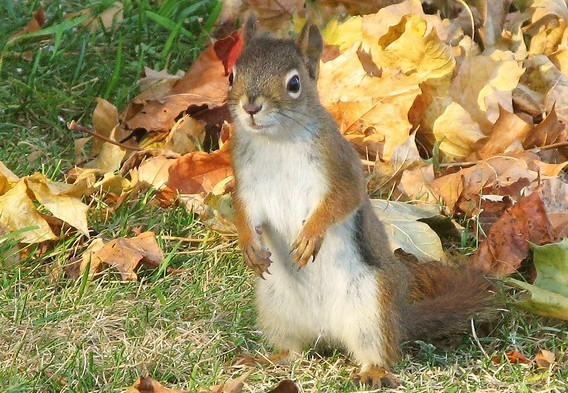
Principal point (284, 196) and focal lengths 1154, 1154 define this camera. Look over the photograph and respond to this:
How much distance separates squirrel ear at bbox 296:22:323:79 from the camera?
10.0ft

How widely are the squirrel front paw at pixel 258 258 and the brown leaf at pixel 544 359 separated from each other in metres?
0.75

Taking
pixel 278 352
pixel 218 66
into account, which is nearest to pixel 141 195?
pixel 218 66

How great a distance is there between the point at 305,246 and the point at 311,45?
0.55 m

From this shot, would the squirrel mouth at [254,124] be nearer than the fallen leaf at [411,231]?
Yes

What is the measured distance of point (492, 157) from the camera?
394 cm

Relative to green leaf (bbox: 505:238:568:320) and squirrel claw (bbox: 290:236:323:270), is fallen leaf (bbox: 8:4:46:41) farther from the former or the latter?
green leaf (bbox: 505:238:568:320)

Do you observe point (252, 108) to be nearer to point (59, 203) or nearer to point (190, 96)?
point (59, 203)

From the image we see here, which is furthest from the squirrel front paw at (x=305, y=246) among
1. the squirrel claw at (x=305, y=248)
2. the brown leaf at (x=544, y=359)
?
the brown leaf at (x=544, y=359)

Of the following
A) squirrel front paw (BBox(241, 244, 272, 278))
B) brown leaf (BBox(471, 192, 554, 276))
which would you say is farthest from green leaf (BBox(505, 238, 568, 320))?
squirrel front paw (BBox(241, 244, 272, 278))

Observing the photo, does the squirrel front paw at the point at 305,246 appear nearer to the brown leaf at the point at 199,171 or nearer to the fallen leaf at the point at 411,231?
the fallen leaf at the point at 411,231

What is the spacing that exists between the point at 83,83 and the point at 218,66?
1.82ft

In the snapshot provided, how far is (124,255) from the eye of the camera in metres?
3.54

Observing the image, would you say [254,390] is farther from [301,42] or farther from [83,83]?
[83,83]

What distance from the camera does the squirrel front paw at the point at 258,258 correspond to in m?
2.99
